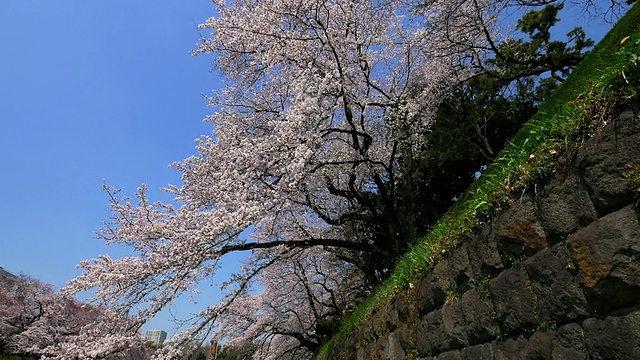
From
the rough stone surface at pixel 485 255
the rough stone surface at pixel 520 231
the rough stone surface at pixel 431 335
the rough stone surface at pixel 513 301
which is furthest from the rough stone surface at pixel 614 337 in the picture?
the rough stone surface at pixel 431 335

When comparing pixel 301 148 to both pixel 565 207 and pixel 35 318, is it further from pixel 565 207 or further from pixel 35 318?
pixel 35 318

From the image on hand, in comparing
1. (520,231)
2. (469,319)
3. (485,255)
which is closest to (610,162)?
(520,231)

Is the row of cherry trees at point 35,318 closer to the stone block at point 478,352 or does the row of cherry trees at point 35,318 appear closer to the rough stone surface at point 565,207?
the stone block at point 478,352

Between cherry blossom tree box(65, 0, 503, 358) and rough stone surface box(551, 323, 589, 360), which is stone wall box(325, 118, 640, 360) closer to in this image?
rough stone surface box(551, 323, 589, 360)

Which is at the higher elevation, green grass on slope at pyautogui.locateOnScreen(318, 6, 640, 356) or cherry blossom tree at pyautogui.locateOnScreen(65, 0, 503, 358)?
cherry blossom tree at pyautogui.locateOnScreen(65, 0, 503, 358)

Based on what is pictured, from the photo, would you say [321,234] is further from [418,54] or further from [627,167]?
[627,167]

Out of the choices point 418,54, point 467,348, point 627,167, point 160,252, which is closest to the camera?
point 627,167

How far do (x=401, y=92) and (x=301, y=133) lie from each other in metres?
4.84

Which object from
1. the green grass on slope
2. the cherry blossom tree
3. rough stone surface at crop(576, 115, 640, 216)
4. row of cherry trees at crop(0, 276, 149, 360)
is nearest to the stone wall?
rough stone surface at crop(576, 115, 640, 216)

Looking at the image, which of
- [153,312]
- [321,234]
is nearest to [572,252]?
[153,312]

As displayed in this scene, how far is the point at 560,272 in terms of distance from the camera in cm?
207

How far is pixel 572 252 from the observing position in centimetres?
198

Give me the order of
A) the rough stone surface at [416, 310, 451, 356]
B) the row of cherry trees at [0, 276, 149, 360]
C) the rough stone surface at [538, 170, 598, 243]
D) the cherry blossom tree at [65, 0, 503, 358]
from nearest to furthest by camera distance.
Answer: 1. the rough stone surface at [538, 170, 598, 243]
2. the rough stone surface at [416, 310, 451, 356]
3. the cherry blossom tree at [65, 0, 503, 358]
4. the row of cherry trees at [0, 276, 149, 360]

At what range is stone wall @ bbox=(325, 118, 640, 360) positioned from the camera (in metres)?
1.73
